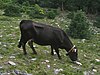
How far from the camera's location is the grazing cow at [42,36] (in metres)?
13.0

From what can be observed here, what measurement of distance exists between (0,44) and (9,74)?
12.7ft

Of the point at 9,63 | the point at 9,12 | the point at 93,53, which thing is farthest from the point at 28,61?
the point at 9,12

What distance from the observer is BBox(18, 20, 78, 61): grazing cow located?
1302 centimetres

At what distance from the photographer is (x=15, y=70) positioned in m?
11.2

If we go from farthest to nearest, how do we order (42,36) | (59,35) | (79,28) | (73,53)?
1. (79,28)
2. (73,53)
3. (59,35)
4. (42,36)

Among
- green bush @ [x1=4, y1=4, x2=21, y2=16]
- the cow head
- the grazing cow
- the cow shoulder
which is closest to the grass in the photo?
the cow head

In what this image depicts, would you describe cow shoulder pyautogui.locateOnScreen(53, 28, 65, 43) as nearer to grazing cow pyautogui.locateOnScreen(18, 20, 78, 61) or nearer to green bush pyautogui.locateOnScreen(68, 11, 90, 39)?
grazing cow pyautogui.locateOnScreen(18, 20, 78, 61)

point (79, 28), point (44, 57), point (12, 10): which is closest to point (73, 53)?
point (44, 57)

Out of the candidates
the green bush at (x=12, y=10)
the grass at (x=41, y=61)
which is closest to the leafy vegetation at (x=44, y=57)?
the grass at (x=41, y=61)

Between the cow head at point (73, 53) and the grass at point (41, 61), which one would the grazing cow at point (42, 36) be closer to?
the cow head at point (73, 53)

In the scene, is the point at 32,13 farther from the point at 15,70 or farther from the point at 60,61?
the point at 15,70

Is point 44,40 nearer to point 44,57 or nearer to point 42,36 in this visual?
point 42,36

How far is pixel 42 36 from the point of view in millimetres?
13258

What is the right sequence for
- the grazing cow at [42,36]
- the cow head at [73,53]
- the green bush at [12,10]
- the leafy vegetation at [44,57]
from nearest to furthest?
the leafy vegetation at [44,57]
the grazing cow at [42,36]
the cow head at [73,53]
the green bush at [12,10]
